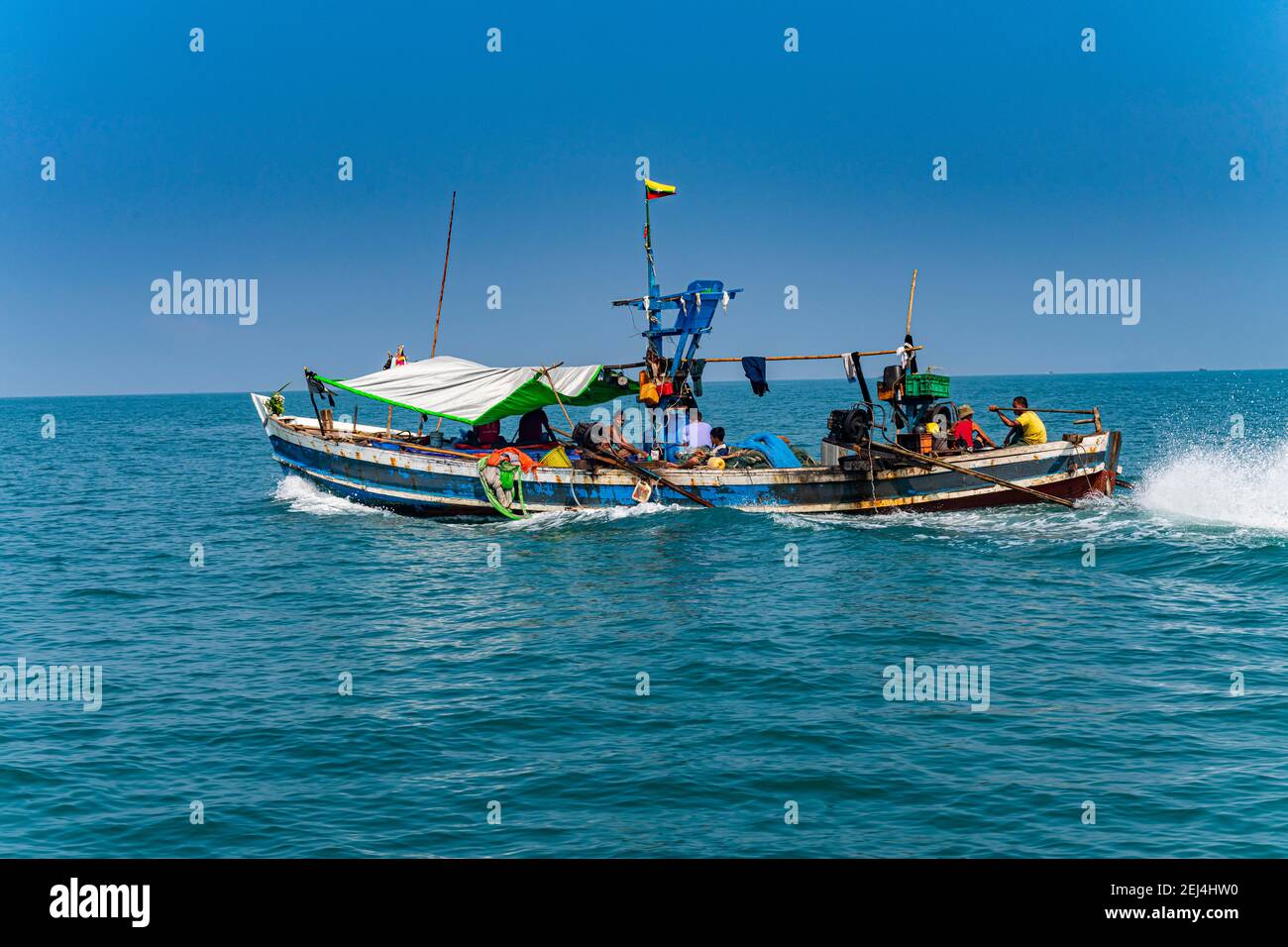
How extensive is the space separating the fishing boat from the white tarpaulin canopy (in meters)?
0.05

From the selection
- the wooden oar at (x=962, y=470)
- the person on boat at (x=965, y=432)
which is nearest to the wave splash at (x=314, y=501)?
the wooden oar at (x=962, y=470)

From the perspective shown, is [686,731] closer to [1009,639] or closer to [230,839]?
[230,839]

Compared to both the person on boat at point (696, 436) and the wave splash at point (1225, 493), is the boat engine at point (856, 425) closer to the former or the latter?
the person on boat at point (696, 436)

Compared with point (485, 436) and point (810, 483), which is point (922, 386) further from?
point (485, 436)

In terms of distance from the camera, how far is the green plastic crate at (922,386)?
2750 centimetres

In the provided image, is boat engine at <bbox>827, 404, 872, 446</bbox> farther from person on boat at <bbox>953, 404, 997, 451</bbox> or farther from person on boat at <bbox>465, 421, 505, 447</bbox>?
person on boat at <bbox>465, 421, 505, 447</bbox>

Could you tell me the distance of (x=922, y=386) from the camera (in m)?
27.5

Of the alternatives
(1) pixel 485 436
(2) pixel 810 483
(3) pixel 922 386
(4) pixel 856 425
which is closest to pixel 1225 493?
(3) pixel 922 386

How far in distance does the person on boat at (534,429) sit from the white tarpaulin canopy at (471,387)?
10.4 inches

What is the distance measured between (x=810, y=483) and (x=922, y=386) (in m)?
3.99

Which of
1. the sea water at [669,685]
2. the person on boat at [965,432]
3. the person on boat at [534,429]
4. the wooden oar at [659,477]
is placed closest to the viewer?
the sea water at [669,685]

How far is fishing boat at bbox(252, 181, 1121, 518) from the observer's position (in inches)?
1083
